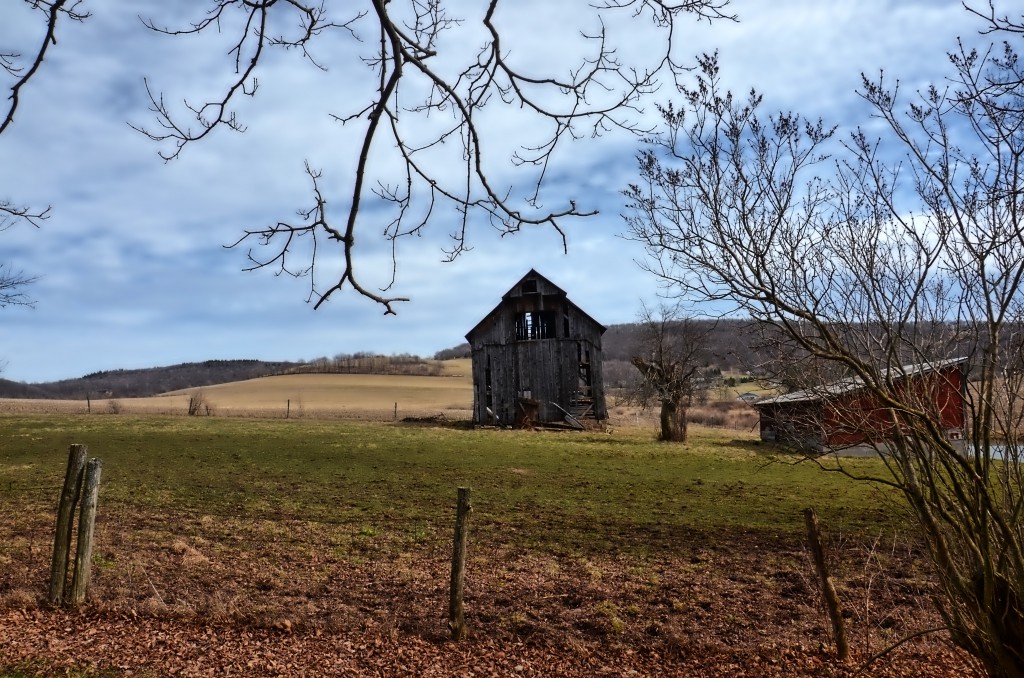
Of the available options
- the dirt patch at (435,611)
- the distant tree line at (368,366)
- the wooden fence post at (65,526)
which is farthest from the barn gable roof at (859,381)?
the distant tree line at (368,366)

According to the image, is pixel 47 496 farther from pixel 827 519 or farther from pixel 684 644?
pixel 827 519

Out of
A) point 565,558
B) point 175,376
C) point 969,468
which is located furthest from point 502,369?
point 175,376

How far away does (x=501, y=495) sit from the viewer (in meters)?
16.0

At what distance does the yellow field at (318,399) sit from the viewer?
52438 millimetres

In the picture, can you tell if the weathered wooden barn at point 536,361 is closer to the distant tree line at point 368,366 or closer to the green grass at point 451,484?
the green grass at point 451,484

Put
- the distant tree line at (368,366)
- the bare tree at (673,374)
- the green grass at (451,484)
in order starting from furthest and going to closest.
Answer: the distant tree line at (368,366) < the bare tree at (673,374) < the green grass at (451,484)

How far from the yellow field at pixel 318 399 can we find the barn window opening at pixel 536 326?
46.2 feet

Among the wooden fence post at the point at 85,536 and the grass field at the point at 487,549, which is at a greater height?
the wooden fence post at the point at 85,536

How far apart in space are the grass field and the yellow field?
101ft

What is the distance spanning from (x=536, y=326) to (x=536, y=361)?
206cm

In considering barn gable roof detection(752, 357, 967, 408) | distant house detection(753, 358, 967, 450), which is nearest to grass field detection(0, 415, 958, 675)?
distant house detection(753, 358, 967, 450)

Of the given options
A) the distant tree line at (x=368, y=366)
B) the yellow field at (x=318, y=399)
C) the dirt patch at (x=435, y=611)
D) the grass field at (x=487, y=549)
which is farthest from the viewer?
the distant tree line at (x=368, y=366)

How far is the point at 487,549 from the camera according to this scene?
10.7 metres

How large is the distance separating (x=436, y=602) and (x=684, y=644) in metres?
2.77
